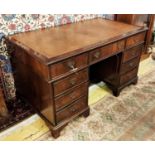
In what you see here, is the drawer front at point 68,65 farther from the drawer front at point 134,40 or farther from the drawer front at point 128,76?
the drawer front at point 128,76

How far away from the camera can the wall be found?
159cm

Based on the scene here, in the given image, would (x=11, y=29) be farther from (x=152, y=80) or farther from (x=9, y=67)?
(x=152, y=80)

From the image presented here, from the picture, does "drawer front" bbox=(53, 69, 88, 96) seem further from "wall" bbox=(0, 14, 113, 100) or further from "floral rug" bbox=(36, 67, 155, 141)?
"wall" bbox=(0, 14, 113, 100)

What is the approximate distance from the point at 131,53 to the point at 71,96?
0.86 m

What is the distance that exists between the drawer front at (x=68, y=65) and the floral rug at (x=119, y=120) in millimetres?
599

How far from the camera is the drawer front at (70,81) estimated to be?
1.36m

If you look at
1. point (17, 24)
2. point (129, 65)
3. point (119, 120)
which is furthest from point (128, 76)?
point (17, 24)

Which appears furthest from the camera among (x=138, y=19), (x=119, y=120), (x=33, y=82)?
(x=138, y=19)

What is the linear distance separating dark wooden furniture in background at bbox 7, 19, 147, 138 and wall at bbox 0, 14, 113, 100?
0.22 ft

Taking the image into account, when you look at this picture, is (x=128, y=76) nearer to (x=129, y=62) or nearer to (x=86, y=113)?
(x=129, y=62)

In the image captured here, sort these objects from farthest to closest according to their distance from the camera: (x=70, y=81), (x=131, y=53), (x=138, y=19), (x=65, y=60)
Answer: (x=138, y=19), (x=131, y=53), (x=70, y=81), (x=65, y=60)

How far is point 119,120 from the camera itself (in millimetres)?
1779

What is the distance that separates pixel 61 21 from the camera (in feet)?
6.28

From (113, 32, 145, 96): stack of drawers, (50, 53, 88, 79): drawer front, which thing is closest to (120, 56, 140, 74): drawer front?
(113, 32, 145, 96): stack of drawers
